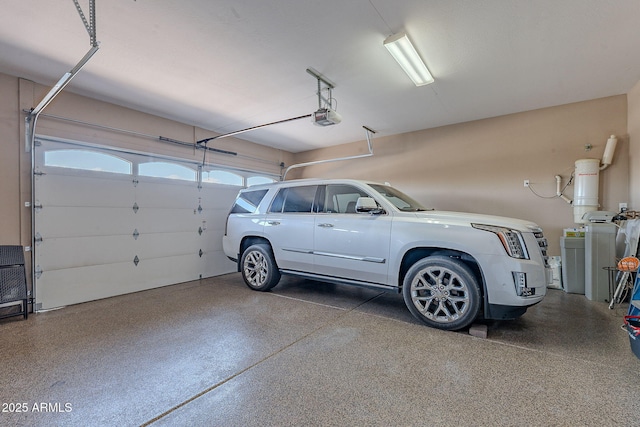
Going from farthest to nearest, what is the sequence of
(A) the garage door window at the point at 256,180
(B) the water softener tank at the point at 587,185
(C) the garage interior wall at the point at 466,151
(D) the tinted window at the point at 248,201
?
1. (A) the garage door window at the point at 256,180
2. (D) the tinted window at the point at 248,201
3. (B) the water softener tank at the point at 587,185
4. (C) the garage interior wall at the point at 466,151

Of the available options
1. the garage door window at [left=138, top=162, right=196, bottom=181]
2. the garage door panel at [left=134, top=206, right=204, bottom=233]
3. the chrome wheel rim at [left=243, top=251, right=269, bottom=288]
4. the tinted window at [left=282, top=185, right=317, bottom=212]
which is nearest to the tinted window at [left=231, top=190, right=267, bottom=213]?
the tinted window at [left=282, top=185, right=317, bottom=212]

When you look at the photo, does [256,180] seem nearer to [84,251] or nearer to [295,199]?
[295,199]

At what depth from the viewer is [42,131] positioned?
376 centimetres

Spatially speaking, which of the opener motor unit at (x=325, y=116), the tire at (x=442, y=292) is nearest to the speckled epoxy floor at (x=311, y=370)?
the tire at (x=442, y=292)

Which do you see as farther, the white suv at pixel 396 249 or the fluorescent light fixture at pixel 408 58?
the fluorescent light fixture at pixel 408 58

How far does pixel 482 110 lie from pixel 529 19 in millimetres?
2425

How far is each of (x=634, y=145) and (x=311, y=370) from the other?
5.44 meters

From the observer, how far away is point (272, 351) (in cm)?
243

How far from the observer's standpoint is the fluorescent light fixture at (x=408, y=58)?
9.23 ft

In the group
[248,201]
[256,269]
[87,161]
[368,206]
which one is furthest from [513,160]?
[87,161]

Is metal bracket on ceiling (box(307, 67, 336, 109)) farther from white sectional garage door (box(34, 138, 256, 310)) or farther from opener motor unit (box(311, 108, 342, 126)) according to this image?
white sectional garage door (box(34, 138, 256, 310))

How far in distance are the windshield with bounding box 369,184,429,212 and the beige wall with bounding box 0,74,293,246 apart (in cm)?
394

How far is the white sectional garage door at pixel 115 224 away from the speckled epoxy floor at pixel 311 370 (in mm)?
725

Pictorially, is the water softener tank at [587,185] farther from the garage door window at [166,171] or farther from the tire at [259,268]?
the garage door window at [166,171]
